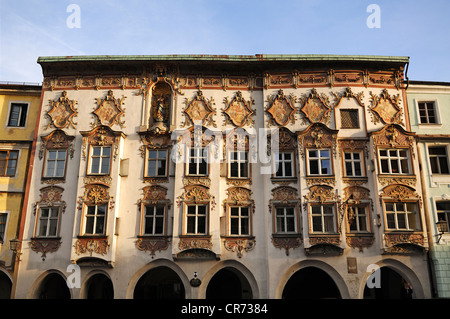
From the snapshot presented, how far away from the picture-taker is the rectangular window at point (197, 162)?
23.6 metres

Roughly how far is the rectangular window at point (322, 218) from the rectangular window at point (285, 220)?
41.8 inches

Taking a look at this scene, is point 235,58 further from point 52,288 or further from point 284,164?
point 52,288

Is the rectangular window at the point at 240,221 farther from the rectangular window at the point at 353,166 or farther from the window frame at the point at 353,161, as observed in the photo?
the rectangular window at the point at 353,166

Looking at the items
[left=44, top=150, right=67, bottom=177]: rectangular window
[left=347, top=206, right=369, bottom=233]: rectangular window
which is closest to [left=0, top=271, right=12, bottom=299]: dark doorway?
[left=44, top=150, right=67, bottom=177]: rectangular window

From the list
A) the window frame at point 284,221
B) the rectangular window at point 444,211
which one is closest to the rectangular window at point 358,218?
the window frame at point 284,221

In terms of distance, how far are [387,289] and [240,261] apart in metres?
9.67

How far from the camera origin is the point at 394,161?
23.6m

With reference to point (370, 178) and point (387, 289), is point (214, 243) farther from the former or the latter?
point (387, 289)

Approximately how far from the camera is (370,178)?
917 inches

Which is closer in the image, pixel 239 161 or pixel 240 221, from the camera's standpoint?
pixel 240 221

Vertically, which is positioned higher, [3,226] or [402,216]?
[402,216]

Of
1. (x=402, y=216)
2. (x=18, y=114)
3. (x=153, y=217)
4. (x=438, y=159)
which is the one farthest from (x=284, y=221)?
(x=18, y=114)

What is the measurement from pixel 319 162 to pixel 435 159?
6.82m
